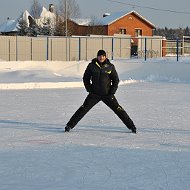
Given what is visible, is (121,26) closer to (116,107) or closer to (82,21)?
(82,21)

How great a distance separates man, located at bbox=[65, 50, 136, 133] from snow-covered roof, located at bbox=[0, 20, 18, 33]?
57078 mm

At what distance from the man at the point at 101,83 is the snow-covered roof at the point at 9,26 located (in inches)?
2247

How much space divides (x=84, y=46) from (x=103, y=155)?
26835mm

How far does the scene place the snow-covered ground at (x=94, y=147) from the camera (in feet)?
14.5

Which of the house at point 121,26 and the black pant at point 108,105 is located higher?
the house at point 121,26

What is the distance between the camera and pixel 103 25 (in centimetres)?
5403

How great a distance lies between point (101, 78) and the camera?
23.5 ft

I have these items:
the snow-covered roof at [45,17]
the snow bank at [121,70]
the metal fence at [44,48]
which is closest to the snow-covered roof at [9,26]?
the snow-covered roof at [45,17]

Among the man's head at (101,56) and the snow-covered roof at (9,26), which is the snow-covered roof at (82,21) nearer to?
the snow-covered roof at (9,26)

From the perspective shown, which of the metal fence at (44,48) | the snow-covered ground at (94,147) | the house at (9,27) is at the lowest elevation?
the snow-covered ground at (94,147)

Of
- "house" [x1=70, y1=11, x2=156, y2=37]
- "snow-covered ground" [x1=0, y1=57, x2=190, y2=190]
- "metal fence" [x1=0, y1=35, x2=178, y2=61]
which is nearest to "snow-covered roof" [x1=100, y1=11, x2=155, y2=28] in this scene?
"house" [x1=70, y1=11, x2=156, y2=37]

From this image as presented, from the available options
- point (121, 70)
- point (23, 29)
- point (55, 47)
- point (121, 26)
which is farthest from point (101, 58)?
point (121, 26)

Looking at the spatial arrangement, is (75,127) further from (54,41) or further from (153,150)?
(54,41)

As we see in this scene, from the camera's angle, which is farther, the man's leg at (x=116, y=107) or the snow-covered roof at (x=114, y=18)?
the snow-covered roof at (x=114, y=18)
